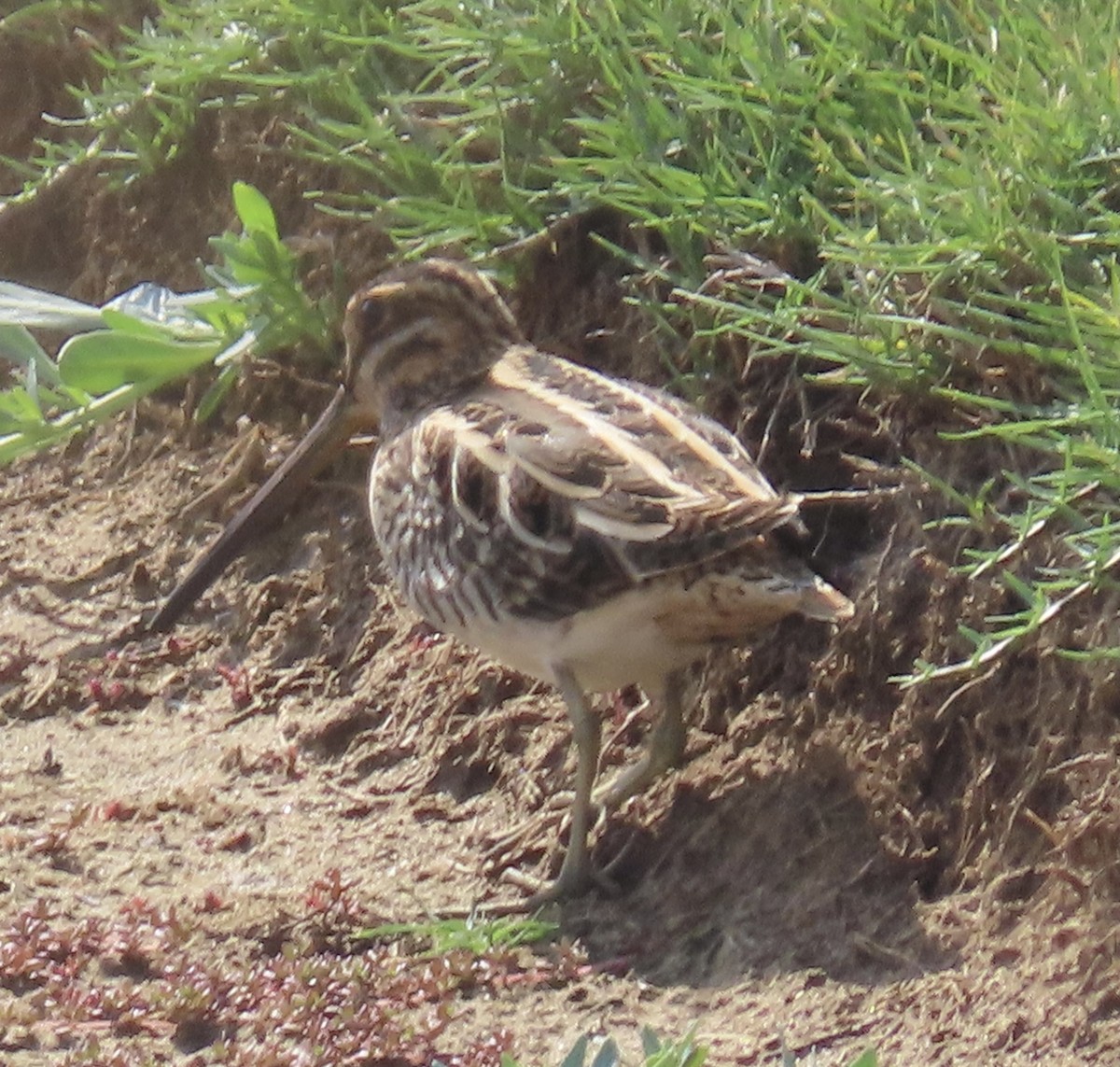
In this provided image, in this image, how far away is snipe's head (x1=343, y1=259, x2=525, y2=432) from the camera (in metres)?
3.69

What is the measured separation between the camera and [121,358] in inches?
156

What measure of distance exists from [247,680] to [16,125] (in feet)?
6.75

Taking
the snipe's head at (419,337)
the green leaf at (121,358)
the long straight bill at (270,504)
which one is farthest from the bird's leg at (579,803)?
the green leaf at (121,358)

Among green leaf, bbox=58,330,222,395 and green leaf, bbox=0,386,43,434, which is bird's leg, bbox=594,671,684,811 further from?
green leaf, bbox=0,386,43,434

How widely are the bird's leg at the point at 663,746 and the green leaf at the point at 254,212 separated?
4.27 feet

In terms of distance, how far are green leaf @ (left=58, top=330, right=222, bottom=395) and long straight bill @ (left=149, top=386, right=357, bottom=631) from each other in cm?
28

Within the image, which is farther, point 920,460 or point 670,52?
point 670,52

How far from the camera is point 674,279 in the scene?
11.7ft

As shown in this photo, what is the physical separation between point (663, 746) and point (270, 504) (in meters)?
1.20

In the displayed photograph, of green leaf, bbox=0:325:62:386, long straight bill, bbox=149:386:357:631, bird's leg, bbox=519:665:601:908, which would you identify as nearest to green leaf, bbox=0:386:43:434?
green leaf, bbox=0:325:62:386

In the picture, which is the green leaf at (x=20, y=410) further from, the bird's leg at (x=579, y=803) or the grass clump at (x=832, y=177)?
the bird's leg at (x=579, y=803)

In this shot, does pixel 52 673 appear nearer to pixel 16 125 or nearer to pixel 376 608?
pixel 376 608

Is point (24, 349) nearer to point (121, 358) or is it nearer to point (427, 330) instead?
point (121, 358)

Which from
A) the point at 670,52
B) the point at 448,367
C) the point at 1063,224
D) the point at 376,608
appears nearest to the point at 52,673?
the point at 376,608
